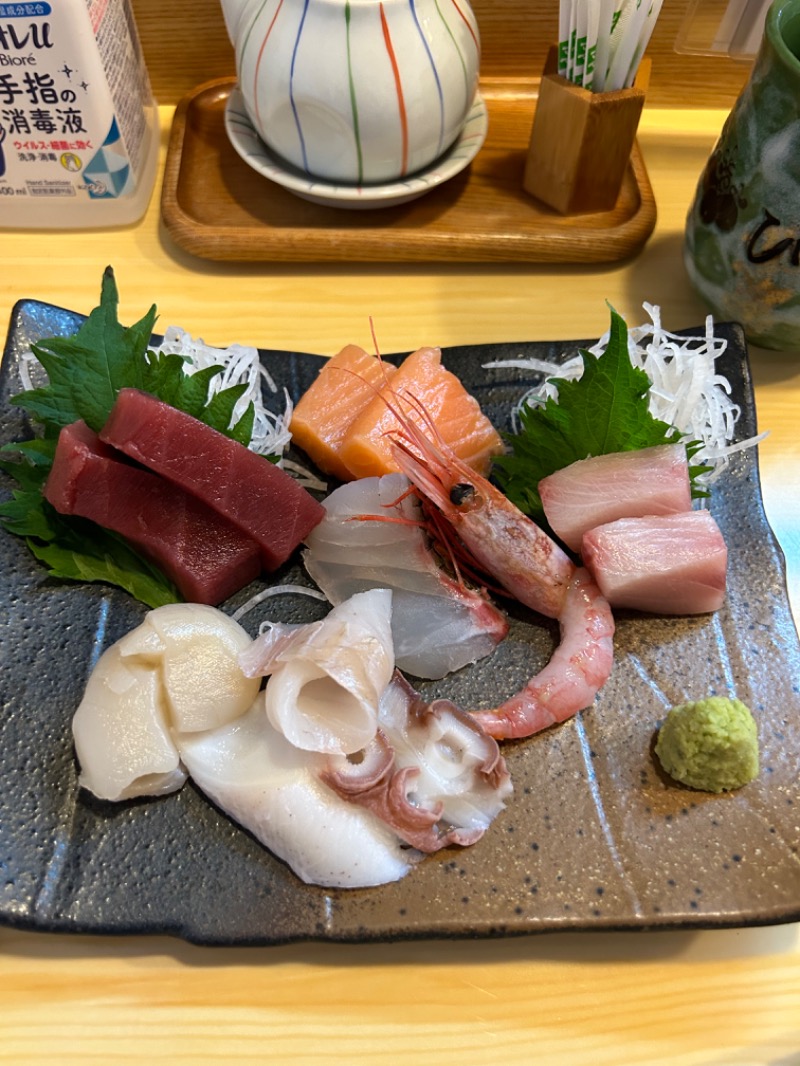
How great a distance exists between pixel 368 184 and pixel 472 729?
1.58 m

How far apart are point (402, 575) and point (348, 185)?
3.99 feet

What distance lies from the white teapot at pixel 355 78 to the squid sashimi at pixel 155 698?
1.33m

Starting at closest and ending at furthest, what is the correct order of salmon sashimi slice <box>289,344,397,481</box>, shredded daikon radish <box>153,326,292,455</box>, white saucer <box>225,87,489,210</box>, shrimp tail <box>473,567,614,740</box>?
shrimp tail <box>473,567,614,740</box>, salmon sashimi slice <box>289,344,397,481</box>, shredded daikon radish <box>153,326,292,455</box>, white saucer <box>225,87,489,210</box>

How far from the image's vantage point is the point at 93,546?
168cm

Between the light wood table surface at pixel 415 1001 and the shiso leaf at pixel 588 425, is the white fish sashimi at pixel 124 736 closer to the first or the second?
the light wood table surface at pixel 415 1001

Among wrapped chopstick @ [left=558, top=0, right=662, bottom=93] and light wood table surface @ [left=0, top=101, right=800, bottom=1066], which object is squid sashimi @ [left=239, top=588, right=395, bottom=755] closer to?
light wood table surface @ [left=0, top=101, right=800, bottom=1066]

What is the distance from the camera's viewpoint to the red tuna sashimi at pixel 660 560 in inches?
61.6

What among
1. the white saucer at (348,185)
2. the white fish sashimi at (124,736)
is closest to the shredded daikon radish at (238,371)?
the white saucer at (348,185)

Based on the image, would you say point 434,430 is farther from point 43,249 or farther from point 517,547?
point 43,249

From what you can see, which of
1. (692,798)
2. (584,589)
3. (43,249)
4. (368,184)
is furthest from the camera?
(43,249)

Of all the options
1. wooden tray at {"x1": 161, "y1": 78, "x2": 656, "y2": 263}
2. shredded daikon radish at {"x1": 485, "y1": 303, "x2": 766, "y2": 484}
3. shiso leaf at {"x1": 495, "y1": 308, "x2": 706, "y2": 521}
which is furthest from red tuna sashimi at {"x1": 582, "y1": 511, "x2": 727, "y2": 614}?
wooden tray at {"x1": 161, "y1": 78, "x2": 656, "y2": 263}

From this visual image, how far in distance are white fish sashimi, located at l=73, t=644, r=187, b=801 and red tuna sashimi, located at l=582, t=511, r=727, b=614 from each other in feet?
2.98

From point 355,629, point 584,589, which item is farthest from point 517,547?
point 355,629

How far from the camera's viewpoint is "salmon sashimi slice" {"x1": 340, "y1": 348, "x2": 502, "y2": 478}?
173 cm
